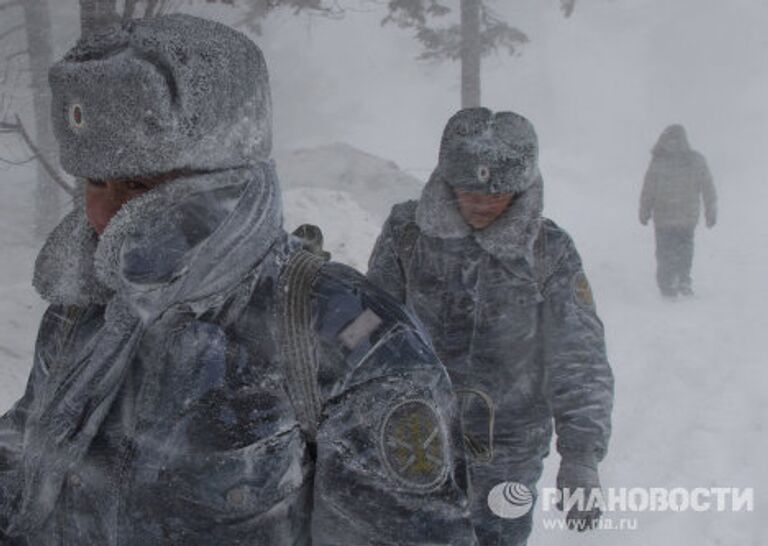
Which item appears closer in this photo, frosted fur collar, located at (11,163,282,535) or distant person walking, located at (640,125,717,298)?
frosted fur collar, located at (11,163,282,535)

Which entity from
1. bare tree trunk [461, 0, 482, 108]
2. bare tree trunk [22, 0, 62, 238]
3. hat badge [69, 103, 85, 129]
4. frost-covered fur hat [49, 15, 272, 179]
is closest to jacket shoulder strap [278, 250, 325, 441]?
frost-covered fur hat [49, 15, 272, 179]

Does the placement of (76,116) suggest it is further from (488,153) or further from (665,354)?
(665,354)

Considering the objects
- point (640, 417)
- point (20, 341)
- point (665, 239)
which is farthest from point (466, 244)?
point (665, 239)

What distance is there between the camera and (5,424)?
83.6 inches

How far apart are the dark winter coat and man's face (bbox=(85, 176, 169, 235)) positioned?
11.3 meters

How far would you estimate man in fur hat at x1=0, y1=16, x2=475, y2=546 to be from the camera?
1586 mm

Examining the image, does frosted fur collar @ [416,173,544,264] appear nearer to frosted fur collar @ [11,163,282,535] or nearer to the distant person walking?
frosted fur collar @ [11,163,282,535]

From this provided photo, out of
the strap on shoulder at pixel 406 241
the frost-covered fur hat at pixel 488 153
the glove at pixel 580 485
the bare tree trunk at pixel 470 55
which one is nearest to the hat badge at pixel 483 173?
the frost-covered fur hat at pixel 488 153

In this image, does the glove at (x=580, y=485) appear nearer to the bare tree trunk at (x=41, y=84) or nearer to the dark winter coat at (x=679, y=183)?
the dark winter coat at (x=679, y=183)

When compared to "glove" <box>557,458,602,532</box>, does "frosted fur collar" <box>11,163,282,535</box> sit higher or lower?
higher

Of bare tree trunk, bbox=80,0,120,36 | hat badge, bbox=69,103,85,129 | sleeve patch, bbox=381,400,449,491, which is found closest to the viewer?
sleeve patch, bbox=381,400,449,491

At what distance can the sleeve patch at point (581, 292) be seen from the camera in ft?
12.6

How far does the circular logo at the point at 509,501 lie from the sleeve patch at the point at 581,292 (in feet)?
2.96

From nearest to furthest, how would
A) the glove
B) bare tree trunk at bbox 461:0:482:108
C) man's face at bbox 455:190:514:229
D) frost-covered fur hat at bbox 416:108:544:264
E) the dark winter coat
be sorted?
the glove
frost-covered fur hat at bbox 416:108:544:264
man's face at bbox 455:190:514:229
the dark winter coat
bare tree trunk at bbox 461:0:482:108
